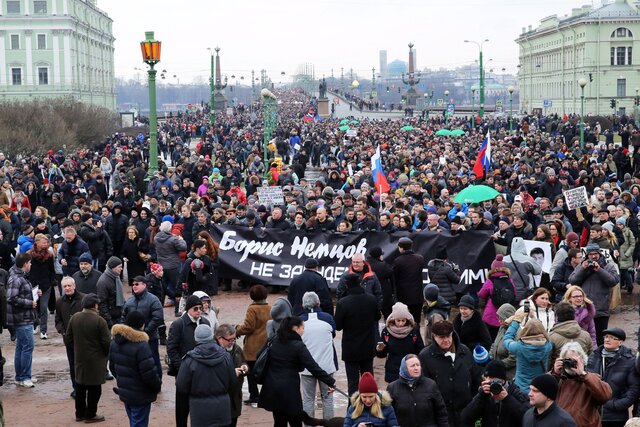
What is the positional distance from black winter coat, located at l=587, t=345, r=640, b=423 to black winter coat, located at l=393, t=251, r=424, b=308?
4.78 m

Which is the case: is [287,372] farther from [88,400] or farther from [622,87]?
[622,87]

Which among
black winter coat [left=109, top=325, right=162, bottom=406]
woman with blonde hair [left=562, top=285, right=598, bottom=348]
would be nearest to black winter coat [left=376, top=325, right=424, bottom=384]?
woman with blonde hair [left=562, top=285, right=598, bottom=348]

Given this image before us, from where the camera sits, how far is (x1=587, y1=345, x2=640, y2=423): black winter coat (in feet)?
28.3

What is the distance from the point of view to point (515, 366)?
9.38 meters

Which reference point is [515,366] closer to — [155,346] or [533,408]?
[533,408]

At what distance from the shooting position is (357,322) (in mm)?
10938

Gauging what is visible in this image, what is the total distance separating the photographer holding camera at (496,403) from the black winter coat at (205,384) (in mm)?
2022

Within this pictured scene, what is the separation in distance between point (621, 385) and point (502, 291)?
321 centimetres

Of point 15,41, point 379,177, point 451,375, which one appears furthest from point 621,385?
point 15,41

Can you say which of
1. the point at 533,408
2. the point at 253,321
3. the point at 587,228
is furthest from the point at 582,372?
the point at 587,228

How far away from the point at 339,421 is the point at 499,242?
6.20 metres

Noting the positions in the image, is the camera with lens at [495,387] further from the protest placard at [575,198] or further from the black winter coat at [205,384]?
the protest placard at [575,198]

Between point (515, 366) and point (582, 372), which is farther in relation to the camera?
point (515, 366)

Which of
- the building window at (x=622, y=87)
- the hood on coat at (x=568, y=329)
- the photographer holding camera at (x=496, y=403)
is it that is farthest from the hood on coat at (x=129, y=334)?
the building window at (x=622, y=87)
